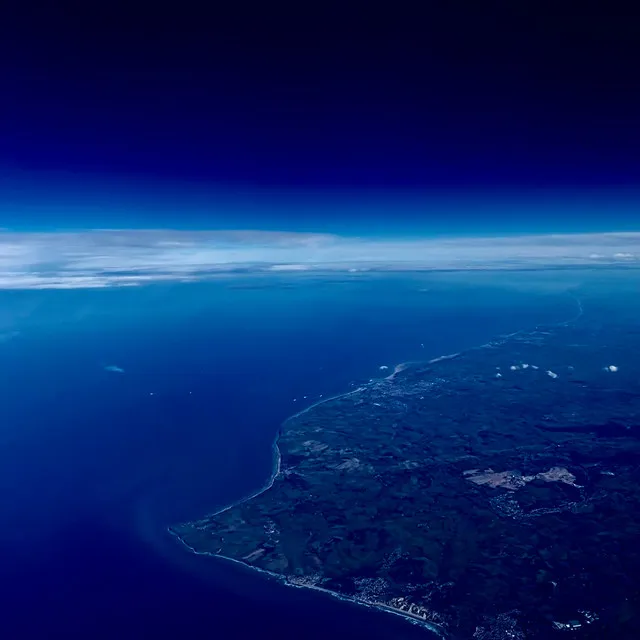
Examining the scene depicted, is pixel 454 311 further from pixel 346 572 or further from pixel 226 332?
pixel 346 572

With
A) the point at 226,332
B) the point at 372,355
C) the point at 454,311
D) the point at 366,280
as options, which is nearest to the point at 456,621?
the point at 372,355

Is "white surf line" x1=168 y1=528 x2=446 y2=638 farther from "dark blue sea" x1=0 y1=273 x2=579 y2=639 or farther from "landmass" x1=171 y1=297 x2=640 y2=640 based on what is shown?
"dark blue sea" x1=0 y1=273 x2=579 y2=639

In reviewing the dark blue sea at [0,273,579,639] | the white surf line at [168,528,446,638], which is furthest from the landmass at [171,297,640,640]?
the dark blue sea at [0,273,579,639]

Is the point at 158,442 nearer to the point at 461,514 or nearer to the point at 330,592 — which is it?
the point at 330,592

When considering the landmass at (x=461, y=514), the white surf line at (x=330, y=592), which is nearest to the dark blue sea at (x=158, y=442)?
the white surf line at (x=330, y=592)

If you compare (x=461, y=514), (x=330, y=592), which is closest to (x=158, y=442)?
(x=330, y=592)

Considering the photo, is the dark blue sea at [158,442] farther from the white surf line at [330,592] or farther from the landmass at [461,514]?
the landmass at [461,514]

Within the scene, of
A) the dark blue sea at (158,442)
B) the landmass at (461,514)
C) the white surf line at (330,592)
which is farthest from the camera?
the dark blue sea at (158,442)
